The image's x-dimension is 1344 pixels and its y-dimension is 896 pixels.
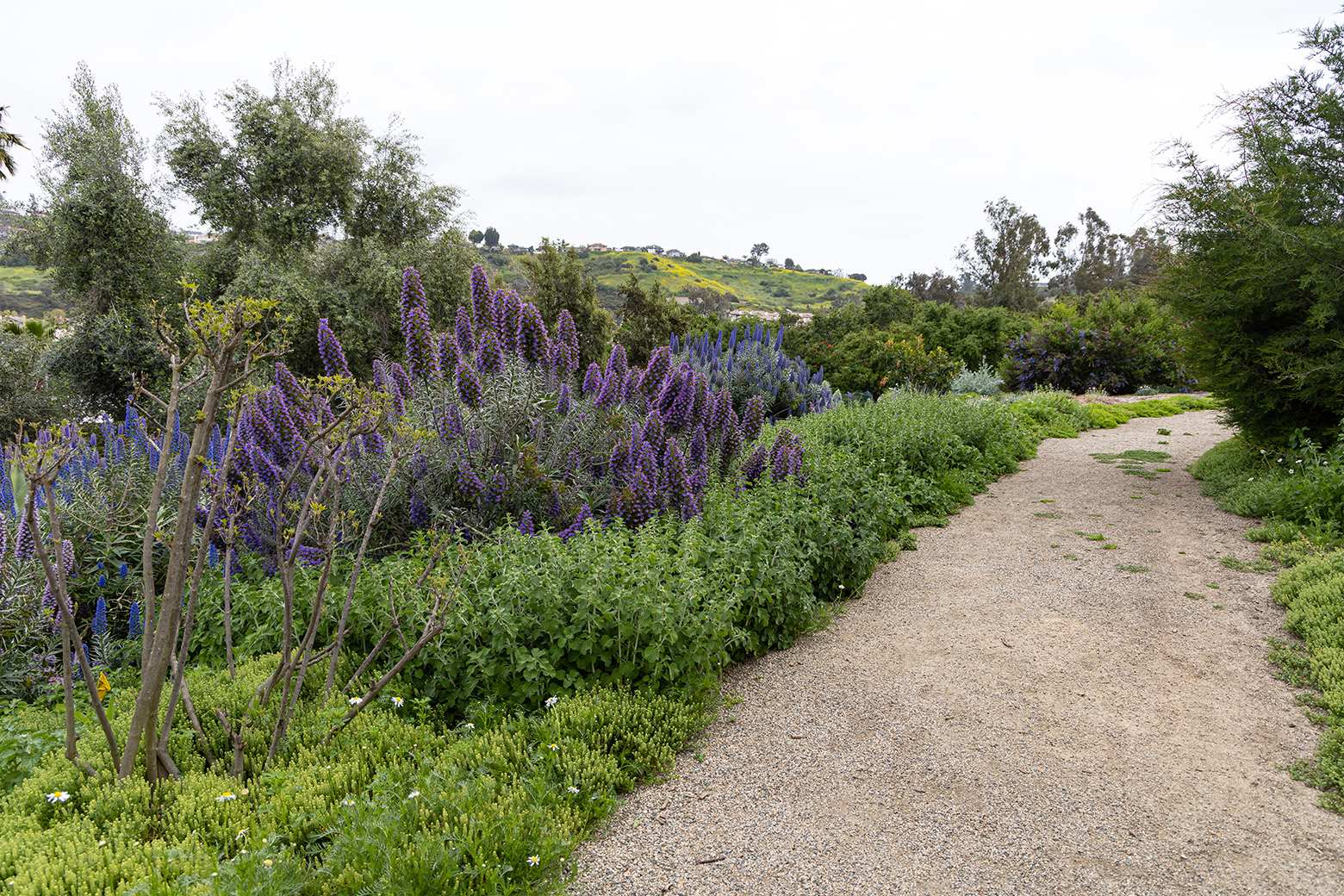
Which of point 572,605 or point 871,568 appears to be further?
point 871,568

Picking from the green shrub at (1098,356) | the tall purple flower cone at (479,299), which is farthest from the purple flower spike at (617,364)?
the green shrub at (1098,356)

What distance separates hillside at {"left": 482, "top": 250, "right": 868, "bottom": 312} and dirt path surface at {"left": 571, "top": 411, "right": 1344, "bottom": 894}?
39.0m

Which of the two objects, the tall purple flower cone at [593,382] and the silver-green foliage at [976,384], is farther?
the silver-green foliage at [976,384]

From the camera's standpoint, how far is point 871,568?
5422 millimetres

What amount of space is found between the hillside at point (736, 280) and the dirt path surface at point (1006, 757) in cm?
3896

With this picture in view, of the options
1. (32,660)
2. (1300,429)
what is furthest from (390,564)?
(1300,429)

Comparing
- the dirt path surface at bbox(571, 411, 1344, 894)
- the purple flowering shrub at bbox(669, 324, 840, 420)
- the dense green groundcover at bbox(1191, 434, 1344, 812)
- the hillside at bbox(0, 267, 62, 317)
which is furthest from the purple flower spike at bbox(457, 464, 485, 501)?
the hillside at bbox(0, 267, 62, 317)

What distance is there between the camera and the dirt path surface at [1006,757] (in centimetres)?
242

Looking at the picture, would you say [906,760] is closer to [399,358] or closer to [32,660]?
[32,660]

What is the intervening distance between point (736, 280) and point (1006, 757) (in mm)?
65457

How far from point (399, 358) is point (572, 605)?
1564 cm

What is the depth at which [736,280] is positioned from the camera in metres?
65.7

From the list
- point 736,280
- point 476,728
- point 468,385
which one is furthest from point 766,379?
point 736,280

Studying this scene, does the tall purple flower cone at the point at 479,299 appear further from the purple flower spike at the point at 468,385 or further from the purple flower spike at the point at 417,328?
the purple flower spike at the point at 468,385
